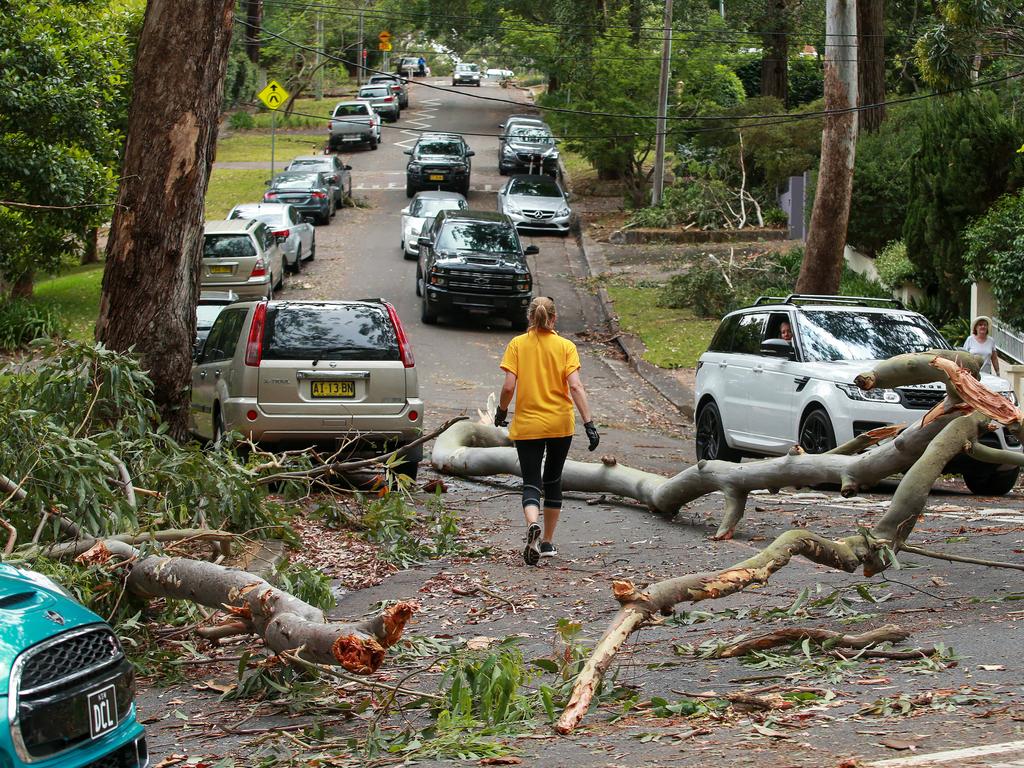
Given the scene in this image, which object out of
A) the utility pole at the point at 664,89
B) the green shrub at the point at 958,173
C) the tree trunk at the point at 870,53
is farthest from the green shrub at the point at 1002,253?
the utility pole at the point at 664,89

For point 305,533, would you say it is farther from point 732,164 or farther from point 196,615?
point 732,164

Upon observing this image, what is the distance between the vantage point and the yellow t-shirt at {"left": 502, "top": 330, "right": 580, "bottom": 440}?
919 centimetres

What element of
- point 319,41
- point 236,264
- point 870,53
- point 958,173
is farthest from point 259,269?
point 319,41

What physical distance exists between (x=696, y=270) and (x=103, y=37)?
12254mm

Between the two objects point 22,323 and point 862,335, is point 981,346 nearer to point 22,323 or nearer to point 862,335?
point 862,335

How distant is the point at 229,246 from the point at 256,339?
13.7 meters

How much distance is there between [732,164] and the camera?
37.9 meters

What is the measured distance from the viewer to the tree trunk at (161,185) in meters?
11.2

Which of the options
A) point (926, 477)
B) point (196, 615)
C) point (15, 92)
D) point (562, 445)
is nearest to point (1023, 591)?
point (926, 477)

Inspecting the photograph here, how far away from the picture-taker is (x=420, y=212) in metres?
33.4

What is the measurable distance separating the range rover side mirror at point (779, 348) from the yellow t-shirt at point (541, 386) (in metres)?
4.04

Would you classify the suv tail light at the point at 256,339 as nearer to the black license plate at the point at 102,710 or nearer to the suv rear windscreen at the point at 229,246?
the black license plate at the point at 102,710

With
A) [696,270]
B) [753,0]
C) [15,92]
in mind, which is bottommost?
[696,270]

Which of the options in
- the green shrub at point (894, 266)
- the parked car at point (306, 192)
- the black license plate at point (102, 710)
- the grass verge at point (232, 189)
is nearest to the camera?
the black license plate at point (102, 710)
